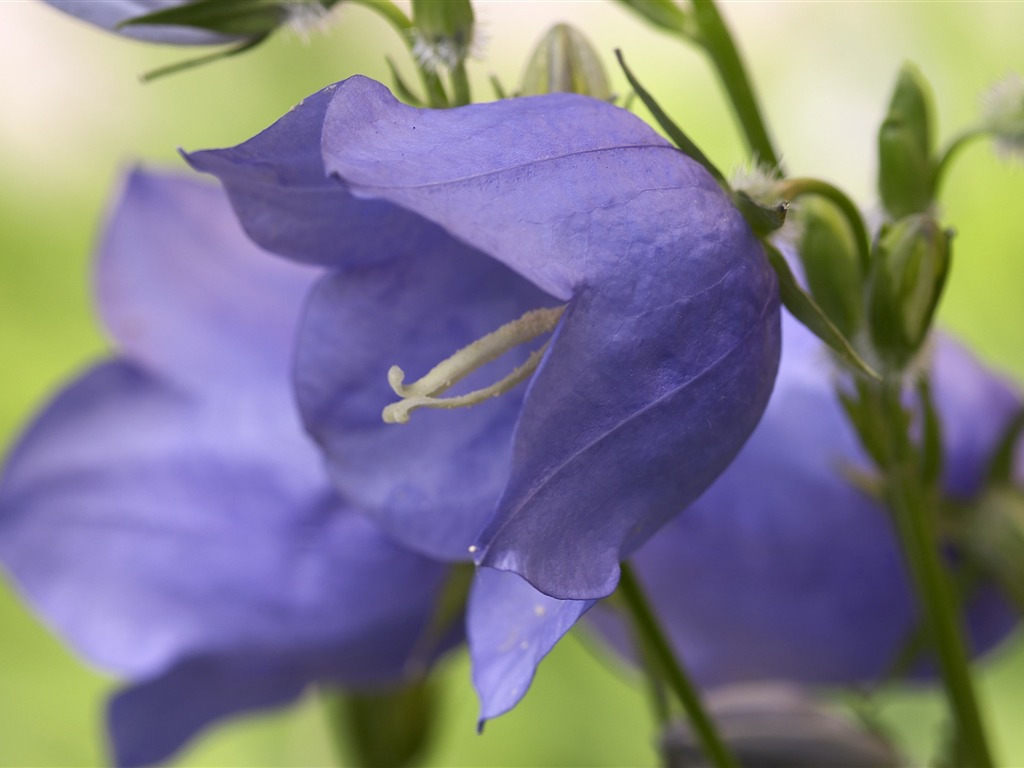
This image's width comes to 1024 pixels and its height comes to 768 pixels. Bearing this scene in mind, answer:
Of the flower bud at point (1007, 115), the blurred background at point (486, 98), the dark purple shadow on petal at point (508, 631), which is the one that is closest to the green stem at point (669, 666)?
the dark purple shadow on petal at point (508, 631)

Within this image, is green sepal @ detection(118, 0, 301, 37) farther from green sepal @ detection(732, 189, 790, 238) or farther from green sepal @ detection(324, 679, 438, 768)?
green sepal @ detection(324, 679, 438, 768)

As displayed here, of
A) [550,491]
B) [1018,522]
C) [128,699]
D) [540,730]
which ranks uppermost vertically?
[550,491]

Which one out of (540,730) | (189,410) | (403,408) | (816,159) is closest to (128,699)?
(189,410)

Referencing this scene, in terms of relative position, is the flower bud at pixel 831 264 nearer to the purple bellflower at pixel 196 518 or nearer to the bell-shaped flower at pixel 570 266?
the bell-shaped flower at pixel 570 266

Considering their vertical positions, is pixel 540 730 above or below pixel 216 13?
below

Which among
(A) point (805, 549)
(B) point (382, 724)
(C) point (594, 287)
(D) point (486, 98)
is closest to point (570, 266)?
(C) point (594, 287)

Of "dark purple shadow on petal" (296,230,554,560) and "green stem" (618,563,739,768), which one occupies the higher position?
"dark purple shadow on petal" (296,230,554,560)

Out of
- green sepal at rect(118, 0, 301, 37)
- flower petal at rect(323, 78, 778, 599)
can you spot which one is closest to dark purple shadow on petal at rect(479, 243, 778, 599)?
flower petal at rect(323, 78, 778, 599)

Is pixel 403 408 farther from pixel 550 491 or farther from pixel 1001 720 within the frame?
pixel 1001 720
